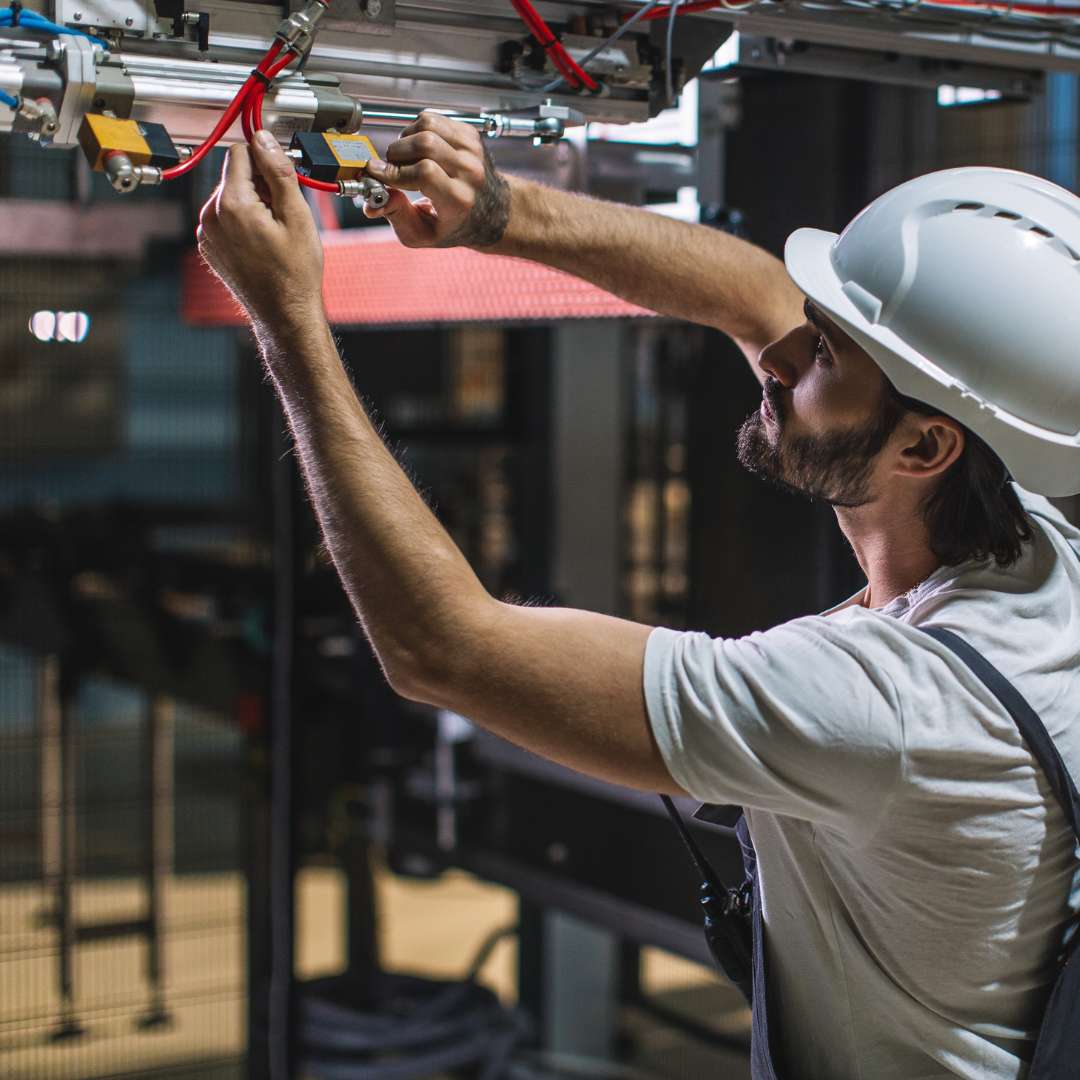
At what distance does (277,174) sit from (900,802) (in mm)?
717

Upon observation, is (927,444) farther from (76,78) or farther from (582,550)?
(582,550)

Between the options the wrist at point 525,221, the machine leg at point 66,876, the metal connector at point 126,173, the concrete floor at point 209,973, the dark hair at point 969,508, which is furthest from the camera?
the concrete floor at point 209,973

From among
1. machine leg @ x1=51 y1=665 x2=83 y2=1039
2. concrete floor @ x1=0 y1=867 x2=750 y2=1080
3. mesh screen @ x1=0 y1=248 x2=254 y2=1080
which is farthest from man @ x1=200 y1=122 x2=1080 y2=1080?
concrete floor @ x1=0 y1=867 x2=750 y2=1080

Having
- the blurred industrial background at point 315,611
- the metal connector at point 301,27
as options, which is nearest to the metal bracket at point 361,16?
the metal connector at point 301,27

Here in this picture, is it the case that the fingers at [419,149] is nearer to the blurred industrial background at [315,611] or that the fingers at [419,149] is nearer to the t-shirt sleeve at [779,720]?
the t-shirt sleeve at [779,720]

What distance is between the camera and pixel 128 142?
3.22ft

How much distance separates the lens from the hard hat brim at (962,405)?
48.1 inches

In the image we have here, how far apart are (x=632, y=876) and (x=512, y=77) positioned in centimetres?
170

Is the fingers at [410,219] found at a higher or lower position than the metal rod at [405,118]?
lower

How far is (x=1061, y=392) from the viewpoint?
3.98ft

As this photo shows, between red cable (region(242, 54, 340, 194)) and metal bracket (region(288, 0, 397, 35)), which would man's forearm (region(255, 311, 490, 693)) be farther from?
metal bracket (region(288, 0, 397, 35))

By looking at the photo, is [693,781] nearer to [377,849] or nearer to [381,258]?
[381,258]

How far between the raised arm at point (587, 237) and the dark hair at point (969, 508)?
0.30 m

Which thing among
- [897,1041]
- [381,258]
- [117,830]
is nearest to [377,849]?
[117,830]
